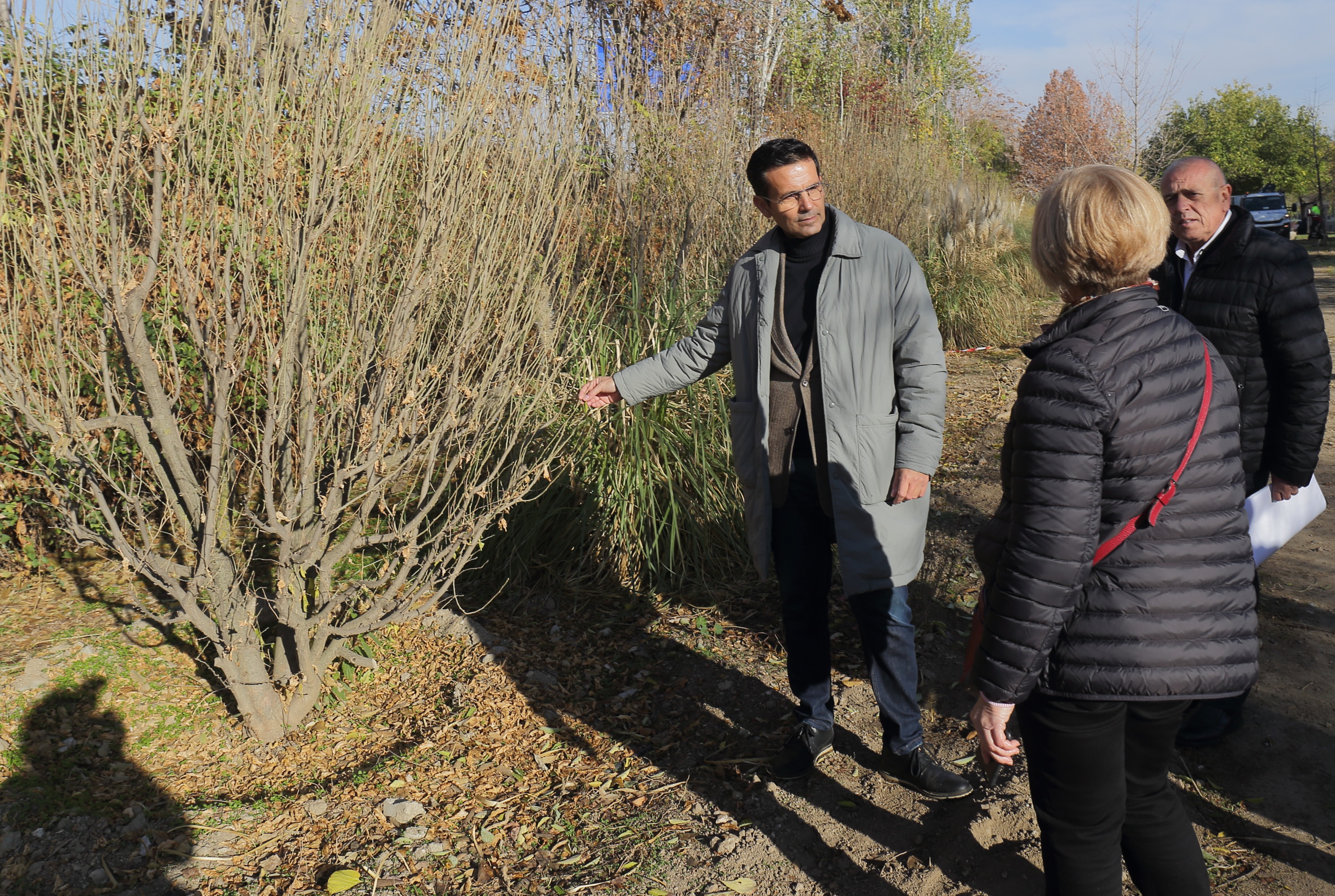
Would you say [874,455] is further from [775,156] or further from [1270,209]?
[1270,209]

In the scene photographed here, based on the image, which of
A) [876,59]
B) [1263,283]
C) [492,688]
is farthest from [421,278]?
[876,59]

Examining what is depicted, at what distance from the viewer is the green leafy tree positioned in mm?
44156

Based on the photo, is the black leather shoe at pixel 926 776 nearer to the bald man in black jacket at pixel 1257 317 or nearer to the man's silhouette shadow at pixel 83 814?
the bald man in black jacket at pixel 1257 317

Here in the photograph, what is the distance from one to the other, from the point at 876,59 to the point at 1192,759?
992 cm

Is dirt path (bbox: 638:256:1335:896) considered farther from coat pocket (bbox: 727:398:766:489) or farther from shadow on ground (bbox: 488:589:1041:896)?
coat pocket (bbox: 727:398:766:489)

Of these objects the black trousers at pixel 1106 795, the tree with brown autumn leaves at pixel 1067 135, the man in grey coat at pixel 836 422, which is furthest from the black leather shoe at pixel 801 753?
the tree with brown autumn leaves at pixel 1067 135

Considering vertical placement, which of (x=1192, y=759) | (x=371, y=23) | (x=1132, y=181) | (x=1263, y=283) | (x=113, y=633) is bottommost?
(x=1192, y=759)

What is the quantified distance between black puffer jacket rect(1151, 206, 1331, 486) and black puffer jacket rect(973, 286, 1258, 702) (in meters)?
1.38

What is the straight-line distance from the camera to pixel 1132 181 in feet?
5.28

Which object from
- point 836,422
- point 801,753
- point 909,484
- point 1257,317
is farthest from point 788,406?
point 1257,317

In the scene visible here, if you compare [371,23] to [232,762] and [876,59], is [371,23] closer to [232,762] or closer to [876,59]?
[232,762]

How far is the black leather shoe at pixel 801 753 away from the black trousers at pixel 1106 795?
3.92 ft

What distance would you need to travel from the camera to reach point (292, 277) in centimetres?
262

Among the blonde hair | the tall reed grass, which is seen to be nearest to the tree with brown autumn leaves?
the tall reed grass
